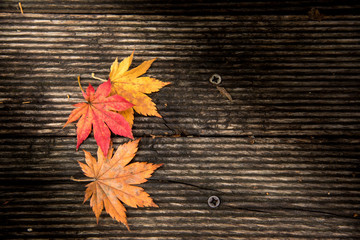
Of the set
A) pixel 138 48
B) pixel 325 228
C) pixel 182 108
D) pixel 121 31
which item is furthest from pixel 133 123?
pixel 325 228

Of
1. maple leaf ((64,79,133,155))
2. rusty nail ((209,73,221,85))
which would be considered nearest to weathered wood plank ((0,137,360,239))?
maple leaf ((64,79,133,155))

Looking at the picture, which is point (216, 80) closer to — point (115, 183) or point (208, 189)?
point (208, 189)

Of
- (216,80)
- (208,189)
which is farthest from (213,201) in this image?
(216,80)

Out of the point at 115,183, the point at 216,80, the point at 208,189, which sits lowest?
the point at 115,183

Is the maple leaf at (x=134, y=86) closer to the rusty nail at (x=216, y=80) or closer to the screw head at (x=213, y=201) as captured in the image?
the rusty nail at (x=216, y=80)

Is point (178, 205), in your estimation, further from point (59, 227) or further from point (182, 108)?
point (59, 227)

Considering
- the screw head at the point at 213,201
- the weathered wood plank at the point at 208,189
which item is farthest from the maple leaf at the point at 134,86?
the screw head at the point at 213,201

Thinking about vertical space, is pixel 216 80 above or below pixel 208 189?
above
